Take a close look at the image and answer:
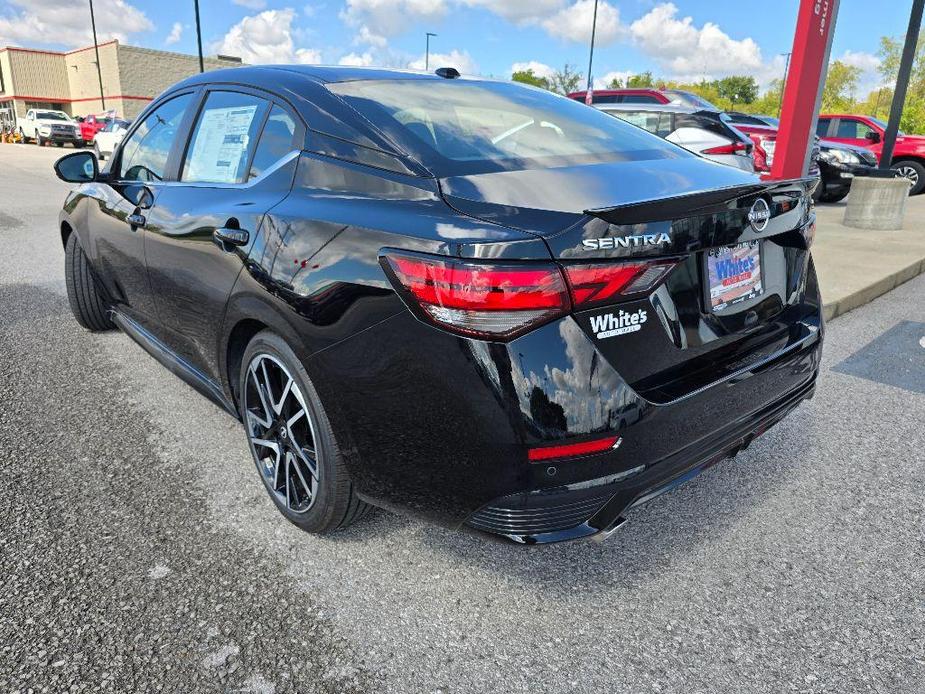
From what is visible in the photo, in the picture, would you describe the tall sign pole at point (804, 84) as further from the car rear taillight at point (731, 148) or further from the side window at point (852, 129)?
the side window at point (852, 129)

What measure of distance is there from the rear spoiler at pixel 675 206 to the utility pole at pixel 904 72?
1025 cm

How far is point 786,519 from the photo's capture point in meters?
2.63

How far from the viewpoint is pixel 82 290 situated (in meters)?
4.52

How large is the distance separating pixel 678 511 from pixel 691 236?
4.10 feet

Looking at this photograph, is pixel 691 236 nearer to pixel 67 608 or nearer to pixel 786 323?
pixel 786 323

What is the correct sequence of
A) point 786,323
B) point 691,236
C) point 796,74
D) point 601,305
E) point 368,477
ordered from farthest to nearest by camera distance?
1. point 796,74
2. point 786,323
3. point 368,477
4. point 691,236
5. point 601,305

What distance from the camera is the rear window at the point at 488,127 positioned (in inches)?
85.4

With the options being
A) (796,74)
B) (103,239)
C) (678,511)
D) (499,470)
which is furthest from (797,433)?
(796,74)

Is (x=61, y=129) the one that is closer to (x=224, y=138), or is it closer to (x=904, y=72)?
(x=904, y=72)

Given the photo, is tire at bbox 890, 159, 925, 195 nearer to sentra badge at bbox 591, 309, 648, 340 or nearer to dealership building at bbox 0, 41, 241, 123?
sentra badge at bbox 591, 309, 648, 340

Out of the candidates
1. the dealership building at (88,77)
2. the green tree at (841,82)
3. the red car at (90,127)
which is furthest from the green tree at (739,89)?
the red car at (90,127)

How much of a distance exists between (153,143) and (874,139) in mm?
15970

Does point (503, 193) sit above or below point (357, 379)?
above

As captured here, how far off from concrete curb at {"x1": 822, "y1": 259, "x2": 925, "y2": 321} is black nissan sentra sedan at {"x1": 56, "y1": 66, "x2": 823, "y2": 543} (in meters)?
2.93
